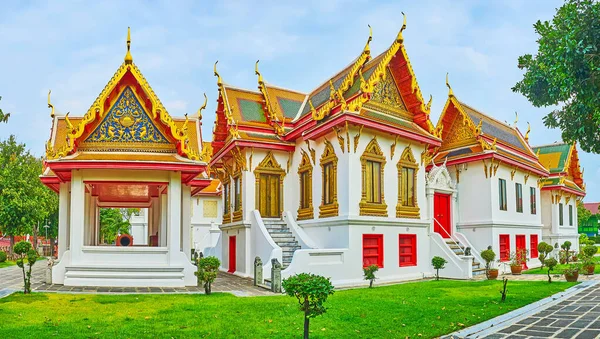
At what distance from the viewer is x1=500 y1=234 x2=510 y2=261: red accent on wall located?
2180 centimetres

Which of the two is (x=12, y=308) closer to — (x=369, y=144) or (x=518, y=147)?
(x=369, y=144)

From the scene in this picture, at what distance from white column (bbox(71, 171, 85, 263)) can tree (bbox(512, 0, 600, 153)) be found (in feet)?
38.6

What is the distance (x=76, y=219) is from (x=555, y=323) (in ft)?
39.2

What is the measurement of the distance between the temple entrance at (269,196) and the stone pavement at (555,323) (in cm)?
1003

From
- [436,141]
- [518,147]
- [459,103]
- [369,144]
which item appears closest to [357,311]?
[369,144]

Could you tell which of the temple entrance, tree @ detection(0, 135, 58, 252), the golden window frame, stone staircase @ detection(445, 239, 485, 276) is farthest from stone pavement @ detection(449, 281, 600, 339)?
tree @ detection(0, 135, 58, 252)

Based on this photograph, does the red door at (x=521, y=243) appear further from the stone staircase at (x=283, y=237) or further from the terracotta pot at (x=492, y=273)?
the stone staircase at (x=283, y=237)

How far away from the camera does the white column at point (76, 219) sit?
14297 mm

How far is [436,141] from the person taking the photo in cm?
1862

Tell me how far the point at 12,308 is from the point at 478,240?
1711cm

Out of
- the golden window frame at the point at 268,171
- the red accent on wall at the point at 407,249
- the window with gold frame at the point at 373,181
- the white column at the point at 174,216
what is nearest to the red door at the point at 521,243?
the red accent on wall at the point at 407,249

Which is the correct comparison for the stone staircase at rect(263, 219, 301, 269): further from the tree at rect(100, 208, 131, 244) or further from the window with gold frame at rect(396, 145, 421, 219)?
the tree at rect(100, 208, 131, 244)

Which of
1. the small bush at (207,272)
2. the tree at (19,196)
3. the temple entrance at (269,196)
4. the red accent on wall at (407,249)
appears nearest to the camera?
the small bush at (207,272)

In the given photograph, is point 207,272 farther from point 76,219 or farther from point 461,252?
point 461,252
